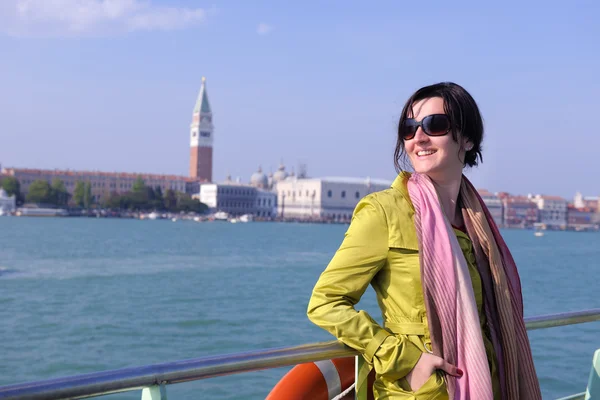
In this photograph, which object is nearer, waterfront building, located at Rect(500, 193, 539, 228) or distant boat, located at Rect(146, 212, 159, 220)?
distant boat, located at Rect(146, 212, 159, 220)

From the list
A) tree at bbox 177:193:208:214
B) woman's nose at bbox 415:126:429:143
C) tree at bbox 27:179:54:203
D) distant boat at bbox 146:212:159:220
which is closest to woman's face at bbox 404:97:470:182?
woman's nose at bbox 415:126:429:143

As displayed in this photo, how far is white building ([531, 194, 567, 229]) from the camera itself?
80.2 meters

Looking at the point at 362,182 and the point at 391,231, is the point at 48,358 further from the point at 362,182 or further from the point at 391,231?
the point at 362,182

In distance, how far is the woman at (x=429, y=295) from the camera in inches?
41.4

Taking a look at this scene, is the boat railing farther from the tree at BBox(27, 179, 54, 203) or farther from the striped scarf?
the tree at BBox(27, 179, 54, 203)

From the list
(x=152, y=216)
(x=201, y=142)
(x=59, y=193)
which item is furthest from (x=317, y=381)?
(x=201, y=142)

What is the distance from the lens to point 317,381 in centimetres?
119

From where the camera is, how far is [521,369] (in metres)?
1.13

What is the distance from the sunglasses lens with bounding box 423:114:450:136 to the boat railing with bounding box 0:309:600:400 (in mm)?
359

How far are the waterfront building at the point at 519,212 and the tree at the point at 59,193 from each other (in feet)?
141

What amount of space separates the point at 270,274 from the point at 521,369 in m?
15.4

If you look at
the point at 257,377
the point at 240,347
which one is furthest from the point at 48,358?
the point at 257,377

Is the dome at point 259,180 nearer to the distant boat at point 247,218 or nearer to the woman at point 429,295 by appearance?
the distant boat at point 247,218

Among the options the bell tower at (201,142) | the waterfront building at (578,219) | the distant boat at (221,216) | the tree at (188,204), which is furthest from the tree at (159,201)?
the waterfront building at (578,219)
